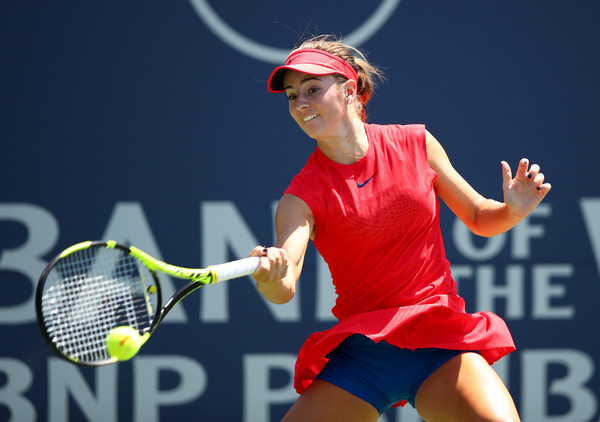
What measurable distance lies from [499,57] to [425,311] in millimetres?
2061

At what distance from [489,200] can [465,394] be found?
62 cm

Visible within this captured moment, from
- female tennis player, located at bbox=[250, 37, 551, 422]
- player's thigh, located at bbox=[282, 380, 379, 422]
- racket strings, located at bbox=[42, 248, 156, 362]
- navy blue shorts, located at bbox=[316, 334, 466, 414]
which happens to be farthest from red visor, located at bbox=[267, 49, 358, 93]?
player's thigh, located at bbox=[282, 380, 379, 422]

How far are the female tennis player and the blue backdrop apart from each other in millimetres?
1507

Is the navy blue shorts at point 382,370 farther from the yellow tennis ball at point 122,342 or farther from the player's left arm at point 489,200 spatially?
the yellow tennis ball at point 122,342

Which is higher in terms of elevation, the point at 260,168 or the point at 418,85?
the point at 418,85

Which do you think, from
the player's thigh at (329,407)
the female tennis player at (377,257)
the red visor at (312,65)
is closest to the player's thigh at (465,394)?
the female tennis player at (377,257)

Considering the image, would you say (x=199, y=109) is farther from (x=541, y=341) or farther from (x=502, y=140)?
(x=541, y=341)

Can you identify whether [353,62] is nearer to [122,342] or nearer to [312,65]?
[312,65]

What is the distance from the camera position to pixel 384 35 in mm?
3949

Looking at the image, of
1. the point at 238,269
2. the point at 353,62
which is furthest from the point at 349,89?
the point at 238,269

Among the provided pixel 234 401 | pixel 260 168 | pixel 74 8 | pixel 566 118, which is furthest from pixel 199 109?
pixel 566 118

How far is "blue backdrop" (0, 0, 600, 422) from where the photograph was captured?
3.88 meters

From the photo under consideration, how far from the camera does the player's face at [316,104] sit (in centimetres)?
237

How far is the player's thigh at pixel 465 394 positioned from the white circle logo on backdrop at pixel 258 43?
207 centimetres
